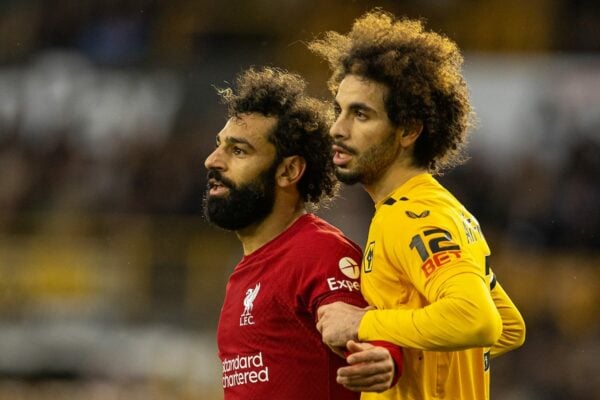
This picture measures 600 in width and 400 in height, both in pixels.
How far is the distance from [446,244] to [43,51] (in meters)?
10.0

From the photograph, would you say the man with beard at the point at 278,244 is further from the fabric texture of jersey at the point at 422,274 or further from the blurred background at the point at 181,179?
the blurred background at the point at 181,179

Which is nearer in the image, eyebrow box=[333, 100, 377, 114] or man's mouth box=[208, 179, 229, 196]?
eyebrow box=[333, 100, 377, 114]

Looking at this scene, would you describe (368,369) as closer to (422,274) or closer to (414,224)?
(422,274)

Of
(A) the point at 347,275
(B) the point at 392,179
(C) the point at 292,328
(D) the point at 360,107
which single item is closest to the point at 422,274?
(B) the point at 392,179

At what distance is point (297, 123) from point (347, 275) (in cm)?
88

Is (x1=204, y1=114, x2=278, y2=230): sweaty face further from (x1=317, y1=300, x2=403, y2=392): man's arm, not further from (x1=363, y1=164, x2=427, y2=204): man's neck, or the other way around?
(x1=317, y1=300, x2=403, y2=392): man's arm

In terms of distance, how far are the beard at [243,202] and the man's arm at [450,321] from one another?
46.4 inches

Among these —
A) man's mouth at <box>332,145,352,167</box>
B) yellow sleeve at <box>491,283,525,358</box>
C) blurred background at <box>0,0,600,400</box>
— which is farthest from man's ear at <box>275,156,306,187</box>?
blurred background at <box>0,0,600,400</box>

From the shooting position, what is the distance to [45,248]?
38.5 ft

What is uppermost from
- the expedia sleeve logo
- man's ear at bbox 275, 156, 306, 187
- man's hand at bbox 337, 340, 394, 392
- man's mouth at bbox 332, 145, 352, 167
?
man's ear at bbox 275, 156, 306, 187

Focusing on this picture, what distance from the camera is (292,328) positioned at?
14.9ft

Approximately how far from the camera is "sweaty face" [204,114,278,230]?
4871 millimetres

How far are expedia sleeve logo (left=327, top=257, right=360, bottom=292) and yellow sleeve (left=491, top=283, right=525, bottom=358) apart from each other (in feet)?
1.78

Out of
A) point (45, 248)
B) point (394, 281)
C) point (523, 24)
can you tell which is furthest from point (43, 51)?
point (394, 281)
